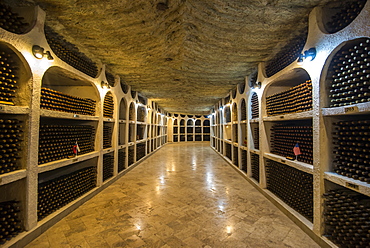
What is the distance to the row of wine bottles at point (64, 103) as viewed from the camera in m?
3.08

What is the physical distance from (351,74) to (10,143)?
4730 mm

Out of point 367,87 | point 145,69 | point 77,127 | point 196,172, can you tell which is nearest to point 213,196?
point 196,172

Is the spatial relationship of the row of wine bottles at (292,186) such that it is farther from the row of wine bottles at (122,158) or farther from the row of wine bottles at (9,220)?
the row of wine bottles at (122,158)

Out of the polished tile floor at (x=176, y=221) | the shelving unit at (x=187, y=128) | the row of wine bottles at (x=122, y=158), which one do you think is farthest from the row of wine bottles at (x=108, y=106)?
the shelving unit at (x=187, y=128)

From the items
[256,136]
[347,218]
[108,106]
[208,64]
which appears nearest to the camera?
[347,218]

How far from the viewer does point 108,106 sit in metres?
5.18

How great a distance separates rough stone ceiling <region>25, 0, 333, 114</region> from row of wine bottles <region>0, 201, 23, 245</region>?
301 cm

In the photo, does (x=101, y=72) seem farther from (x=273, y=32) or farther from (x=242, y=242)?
(x=242, y=242)

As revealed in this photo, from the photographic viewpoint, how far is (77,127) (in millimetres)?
3971

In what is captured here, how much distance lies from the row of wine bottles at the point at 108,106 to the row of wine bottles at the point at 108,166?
1.30 meters

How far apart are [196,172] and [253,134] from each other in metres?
2.55

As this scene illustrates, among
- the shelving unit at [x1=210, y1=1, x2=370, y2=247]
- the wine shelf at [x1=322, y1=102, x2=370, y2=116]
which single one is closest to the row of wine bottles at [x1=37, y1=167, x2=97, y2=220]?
the shelving unit at [x1=210, y1=1, x2=370, y2=247]

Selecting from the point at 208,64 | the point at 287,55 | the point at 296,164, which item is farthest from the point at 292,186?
the point at 208,64

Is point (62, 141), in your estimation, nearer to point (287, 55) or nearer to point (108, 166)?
point (108, 166)
